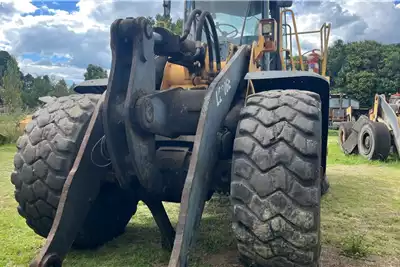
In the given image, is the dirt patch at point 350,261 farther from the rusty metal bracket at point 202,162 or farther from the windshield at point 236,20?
the windshield at point 236,20

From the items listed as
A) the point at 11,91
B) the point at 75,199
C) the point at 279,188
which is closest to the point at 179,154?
the point at 75,199

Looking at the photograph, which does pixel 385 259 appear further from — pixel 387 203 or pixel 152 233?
pixel 387 203

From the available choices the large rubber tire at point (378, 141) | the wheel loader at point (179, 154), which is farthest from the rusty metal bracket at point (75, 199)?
the large rubber tire at point (378, 141)

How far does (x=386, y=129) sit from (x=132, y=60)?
10151mm

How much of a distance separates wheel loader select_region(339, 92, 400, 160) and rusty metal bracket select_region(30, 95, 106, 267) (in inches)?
379

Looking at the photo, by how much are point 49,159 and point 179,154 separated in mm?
981

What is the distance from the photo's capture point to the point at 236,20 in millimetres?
5094

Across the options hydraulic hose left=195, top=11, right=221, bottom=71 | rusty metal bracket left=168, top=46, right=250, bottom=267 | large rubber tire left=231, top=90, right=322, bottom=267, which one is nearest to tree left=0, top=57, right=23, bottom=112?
Result: hydraulic hose left=195, top=11, right=221, bottom=71

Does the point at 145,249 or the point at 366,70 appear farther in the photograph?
the point at 366,70

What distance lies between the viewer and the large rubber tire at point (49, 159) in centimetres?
330

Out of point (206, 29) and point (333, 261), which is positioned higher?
point (206, 29)

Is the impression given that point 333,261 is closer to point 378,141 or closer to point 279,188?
point 279,188

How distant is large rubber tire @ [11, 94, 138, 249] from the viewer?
10.8ft

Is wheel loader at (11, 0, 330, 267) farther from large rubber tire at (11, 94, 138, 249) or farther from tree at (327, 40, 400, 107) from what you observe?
tree at (327, 40, 400, 107)
